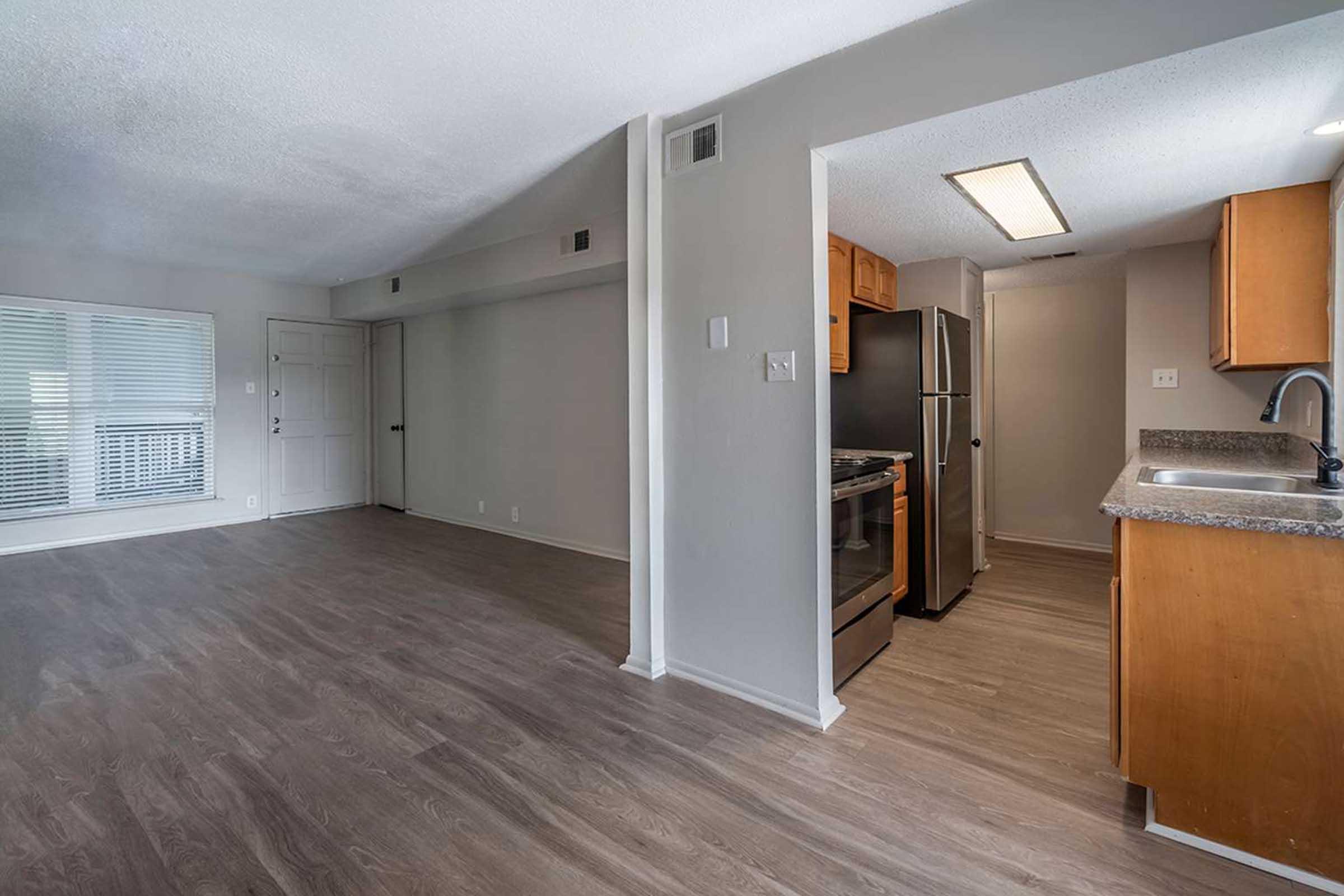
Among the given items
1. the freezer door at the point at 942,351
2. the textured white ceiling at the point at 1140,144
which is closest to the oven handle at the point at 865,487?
the freezer door at the point at 942,351

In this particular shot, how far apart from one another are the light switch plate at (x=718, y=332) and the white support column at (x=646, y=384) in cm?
26

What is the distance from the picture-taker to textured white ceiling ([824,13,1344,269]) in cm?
174

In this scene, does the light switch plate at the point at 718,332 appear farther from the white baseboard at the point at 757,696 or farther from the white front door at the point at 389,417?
the white front door at the point at 389,417

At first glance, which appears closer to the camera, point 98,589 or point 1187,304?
point 1187,304

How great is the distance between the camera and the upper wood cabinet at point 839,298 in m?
→ 3.34

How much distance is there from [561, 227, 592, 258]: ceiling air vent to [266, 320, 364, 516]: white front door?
3.73 meters

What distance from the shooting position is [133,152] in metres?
3.06

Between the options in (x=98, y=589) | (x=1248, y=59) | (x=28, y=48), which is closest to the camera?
(x=1248, y=59)

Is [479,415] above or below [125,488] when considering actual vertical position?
above

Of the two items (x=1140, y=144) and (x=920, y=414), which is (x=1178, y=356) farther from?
(x=1140, y=144)

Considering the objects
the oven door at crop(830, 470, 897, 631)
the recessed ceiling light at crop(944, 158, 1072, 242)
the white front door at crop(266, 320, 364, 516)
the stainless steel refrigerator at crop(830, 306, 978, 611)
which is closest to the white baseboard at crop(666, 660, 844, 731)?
the oven door at crop(830, 470, 897, 631)

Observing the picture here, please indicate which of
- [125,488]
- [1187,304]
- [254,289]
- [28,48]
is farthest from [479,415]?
[1187,304]

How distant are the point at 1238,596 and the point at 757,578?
1.40 metres

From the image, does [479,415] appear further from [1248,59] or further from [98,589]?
[1248,59]
